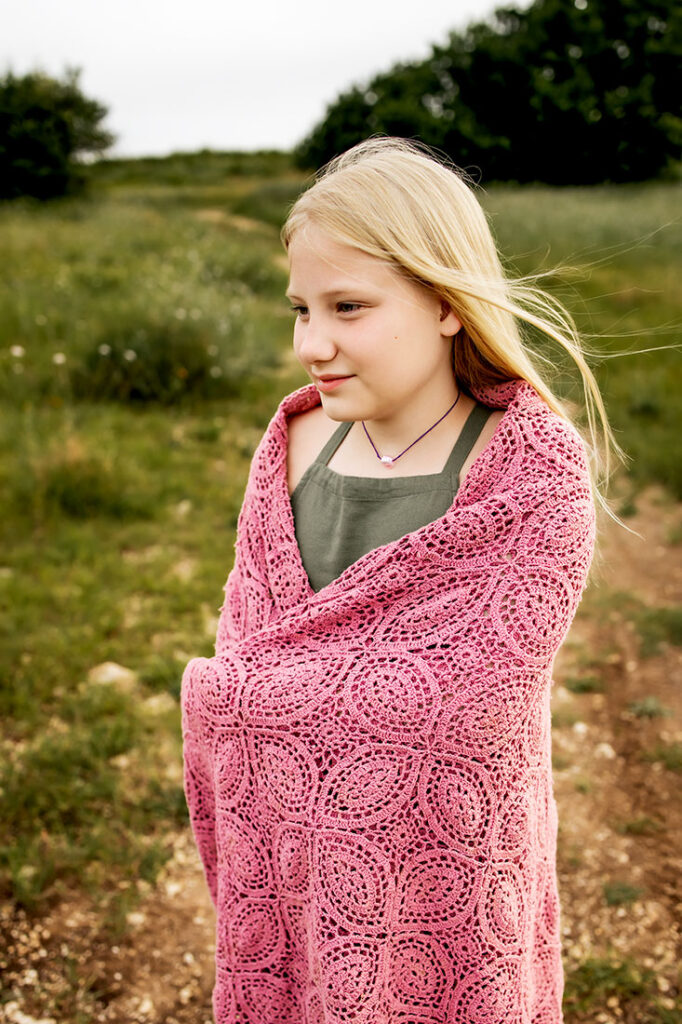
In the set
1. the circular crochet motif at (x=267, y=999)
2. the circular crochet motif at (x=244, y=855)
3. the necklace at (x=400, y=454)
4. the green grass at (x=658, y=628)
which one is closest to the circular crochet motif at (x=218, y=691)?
the circular crochet motif at (x=244, y=855)

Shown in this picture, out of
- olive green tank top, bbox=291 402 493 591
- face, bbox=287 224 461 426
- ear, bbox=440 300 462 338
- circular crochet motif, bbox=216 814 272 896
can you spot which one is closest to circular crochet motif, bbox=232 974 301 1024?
circular crochet motif, bbox=216 814 272 896

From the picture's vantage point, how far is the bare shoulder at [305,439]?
1718 mm

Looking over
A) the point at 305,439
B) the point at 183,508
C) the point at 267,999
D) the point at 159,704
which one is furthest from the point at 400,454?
the point at 183,508

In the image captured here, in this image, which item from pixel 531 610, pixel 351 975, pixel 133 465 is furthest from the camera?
pixel 133 465

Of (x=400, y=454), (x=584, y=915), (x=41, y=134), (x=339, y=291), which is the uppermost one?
(x=41, y=134)

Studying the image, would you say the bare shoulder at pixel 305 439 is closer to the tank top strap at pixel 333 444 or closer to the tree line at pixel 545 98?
the tank top strap at pixel 333 444

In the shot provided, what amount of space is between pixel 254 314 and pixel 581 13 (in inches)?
190

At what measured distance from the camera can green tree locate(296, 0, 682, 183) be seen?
170 inches

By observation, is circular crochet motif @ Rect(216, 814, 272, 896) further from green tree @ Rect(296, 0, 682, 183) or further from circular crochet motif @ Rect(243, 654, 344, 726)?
green tree @ Rect(296, 0, 682, 183)

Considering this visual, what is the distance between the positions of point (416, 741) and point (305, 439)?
73 centimetres

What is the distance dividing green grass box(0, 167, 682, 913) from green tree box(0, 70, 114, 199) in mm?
10366

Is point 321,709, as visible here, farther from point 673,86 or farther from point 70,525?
point 673,86

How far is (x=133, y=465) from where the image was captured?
5.57 metres

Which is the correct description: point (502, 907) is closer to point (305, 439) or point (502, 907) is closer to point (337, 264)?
point (305, 439)
